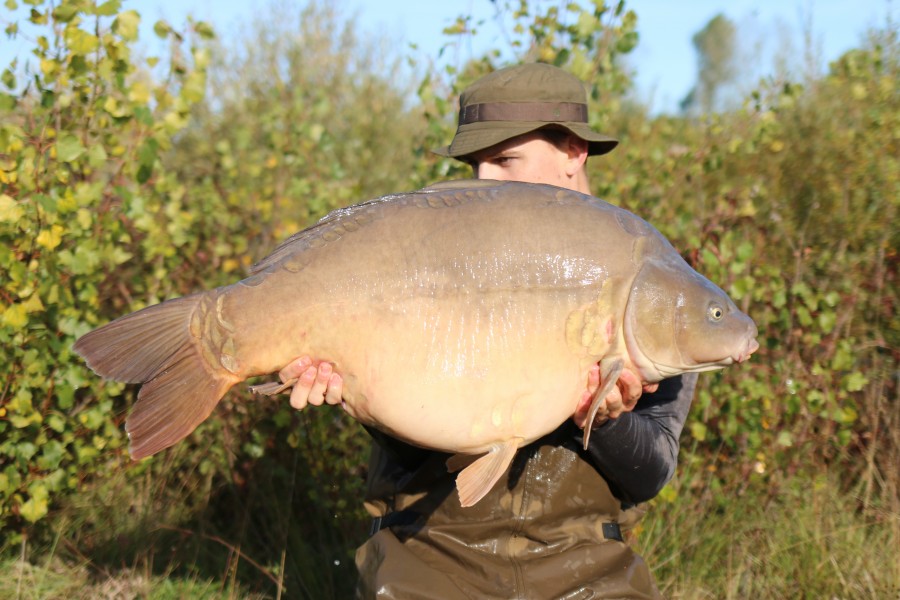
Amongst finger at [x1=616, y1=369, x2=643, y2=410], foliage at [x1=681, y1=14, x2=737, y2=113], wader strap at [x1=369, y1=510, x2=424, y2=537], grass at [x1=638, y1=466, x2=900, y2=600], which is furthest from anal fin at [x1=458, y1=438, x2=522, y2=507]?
foliage at [x1=681, y1=14, x2=737, y2=113]

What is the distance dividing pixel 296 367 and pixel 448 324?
1.00ft

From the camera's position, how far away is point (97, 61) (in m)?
3.13

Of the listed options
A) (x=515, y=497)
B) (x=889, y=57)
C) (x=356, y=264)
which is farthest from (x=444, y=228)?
(x=889, y=57)

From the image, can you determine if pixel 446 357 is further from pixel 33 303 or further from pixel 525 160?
pixel 33 303

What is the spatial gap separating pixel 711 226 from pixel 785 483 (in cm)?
99

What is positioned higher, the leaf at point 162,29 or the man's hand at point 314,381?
the leaf at point 162,29

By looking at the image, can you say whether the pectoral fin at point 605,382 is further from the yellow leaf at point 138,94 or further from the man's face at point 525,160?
the yellow leaf at point 138,94

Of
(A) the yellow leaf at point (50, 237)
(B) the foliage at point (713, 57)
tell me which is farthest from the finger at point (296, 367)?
(B) the foliage at point (713, 57)

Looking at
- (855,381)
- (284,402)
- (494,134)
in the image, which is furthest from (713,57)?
(494,134)

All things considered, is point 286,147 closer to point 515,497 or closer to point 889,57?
point 515,497

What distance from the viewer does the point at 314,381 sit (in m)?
1.95

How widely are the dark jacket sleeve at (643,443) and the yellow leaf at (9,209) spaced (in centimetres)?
169

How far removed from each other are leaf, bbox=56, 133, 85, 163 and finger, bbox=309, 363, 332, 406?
1.42m

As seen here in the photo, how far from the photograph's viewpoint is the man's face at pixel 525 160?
8.03 ft
